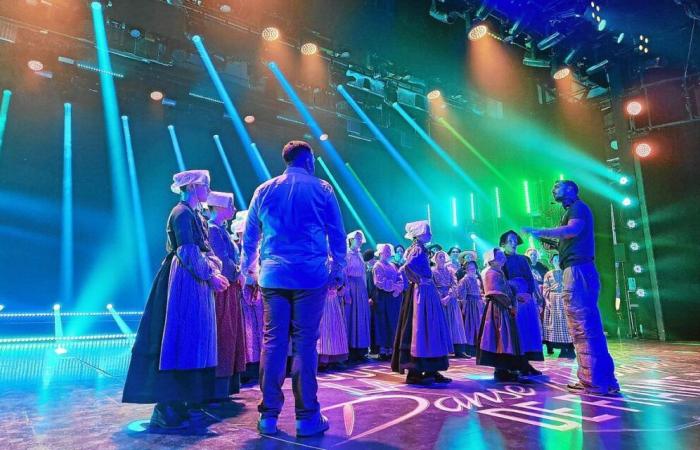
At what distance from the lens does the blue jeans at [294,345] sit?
7.37ft

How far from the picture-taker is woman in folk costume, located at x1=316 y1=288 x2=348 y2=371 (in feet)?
16.2

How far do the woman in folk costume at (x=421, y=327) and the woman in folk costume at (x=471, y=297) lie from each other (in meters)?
3.13

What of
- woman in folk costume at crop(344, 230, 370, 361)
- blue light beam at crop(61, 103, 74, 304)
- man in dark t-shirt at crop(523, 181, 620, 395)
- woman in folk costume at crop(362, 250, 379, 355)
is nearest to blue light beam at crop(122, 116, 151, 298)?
blue light beam at crop(61, 103, 74, 304)

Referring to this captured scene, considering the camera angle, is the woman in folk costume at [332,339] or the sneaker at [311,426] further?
the woman in folk costume at [332,339]

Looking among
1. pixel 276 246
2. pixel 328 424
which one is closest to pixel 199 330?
pixel 276 246

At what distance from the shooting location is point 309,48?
8.39m

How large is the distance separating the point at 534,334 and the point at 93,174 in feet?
30.5

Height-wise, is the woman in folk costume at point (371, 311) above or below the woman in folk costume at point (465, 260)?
below

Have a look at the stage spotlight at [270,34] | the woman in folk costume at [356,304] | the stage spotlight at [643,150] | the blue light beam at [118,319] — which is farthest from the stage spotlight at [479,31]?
the blue light beam at [118,319]

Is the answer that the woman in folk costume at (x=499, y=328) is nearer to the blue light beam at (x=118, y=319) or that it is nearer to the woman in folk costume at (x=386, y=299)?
the woman in folk costume at (x=386, y=299)

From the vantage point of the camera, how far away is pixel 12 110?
848cm

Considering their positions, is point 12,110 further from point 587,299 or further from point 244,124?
point 587,299

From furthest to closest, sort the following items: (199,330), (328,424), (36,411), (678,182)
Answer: (678,182) → (36,411) → (199,330) → (328,424)

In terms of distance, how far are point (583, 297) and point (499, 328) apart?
98cm
